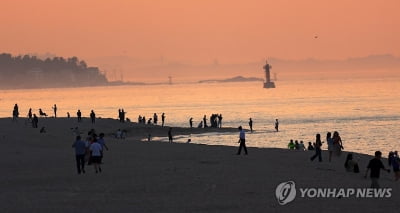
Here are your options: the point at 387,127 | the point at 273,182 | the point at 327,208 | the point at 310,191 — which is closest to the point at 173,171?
the point at 273,182

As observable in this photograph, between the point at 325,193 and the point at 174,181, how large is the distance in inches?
173

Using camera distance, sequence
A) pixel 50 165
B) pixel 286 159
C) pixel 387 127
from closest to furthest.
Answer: pixel 50 165
pixel 286 159
pixel 387 127

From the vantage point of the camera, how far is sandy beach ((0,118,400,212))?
59.5 feet

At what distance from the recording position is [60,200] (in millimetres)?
18844

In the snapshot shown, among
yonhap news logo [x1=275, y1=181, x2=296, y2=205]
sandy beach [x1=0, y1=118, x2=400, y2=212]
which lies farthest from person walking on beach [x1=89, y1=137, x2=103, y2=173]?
yonhap news logo [x1=275, y1=181, x2=296, y2=205]

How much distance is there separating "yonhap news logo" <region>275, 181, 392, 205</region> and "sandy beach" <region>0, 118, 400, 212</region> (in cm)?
22

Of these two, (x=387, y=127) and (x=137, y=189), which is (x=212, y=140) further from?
(x=137, y=189)

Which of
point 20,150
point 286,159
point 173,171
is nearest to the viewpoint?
point 173,171

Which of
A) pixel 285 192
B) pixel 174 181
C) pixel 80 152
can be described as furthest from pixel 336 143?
pixel 285 192

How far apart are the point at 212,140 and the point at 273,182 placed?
3772cm

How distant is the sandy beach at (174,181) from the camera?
18122 millimetres

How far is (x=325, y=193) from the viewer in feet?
65.5

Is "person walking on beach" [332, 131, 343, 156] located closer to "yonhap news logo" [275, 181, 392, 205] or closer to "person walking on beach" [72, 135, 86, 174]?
"yonhap news logo" [275, 181, 392, 205]

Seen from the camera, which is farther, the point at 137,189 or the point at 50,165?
the point at 50,165
